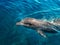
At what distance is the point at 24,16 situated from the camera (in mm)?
11969

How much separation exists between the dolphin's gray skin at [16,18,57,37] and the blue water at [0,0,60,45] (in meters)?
0.28

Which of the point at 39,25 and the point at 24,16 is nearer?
the point at 39,25

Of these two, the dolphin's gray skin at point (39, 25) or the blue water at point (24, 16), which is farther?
the dolphin's gray skin at point (39, 25)

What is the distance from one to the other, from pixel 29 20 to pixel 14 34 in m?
1.26

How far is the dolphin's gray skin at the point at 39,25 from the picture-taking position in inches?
438

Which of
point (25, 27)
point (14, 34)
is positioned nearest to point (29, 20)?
point (25, 27)

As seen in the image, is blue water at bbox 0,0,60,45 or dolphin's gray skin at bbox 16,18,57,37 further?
dolphin's gray skin at bbox 16,18,57,37

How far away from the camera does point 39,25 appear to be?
11.3 meters

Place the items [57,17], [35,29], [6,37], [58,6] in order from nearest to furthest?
[6,37] → [35,29] → [57,17] → [58,6]

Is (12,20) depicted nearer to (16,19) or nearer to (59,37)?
(16,19)

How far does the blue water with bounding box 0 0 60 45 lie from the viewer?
407 inches

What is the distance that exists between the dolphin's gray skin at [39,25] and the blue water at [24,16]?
285 millimetres

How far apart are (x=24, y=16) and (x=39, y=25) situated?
113 centimetres

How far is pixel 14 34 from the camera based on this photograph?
1066cm
